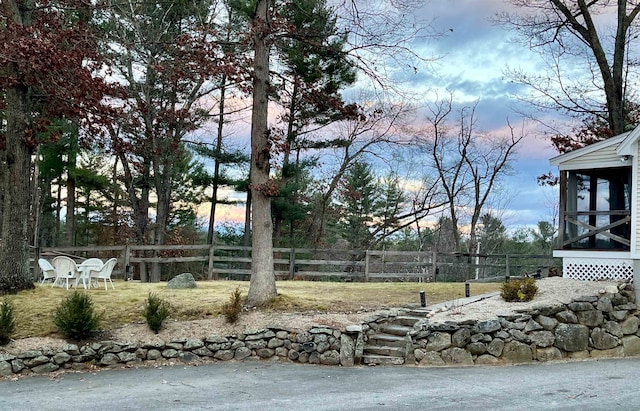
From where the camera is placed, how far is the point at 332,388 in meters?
7.27

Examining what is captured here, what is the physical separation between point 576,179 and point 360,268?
1258 cm

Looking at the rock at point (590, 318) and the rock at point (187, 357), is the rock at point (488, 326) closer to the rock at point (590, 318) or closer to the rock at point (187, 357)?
the rock at point (590, 318)

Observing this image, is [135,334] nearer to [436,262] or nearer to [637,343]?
[637,343]

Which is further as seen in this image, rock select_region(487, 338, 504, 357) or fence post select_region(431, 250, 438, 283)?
fence post select_region(431, 250, 438, 283)

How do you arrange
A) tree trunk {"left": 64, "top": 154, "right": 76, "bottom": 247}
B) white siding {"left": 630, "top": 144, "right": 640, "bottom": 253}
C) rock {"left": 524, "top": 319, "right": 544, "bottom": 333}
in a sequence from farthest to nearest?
tree trunk {"left": 64, "top": 154, "right": 76, "bottom": 247}
white siding {"left": 630, "top": 144, "right": 640, "bottom": 253}
rock {"left": 524, "top": 319, "right": 544, "bottom": 333}

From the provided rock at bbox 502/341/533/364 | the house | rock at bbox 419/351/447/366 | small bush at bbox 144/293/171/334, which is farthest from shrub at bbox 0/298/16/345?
the house

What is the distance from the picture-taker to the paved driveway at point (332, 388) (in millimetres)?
6352

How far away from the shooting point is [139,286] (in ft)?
44.7

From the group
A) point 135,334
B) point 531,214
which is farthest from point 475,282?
point 531,214

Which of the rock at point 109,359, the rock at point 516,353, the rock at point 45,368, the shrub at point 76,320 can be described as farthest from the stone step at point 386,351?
the rock at point 45,368

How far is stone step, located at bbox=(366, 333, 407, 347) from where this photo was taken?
9320 millimetres

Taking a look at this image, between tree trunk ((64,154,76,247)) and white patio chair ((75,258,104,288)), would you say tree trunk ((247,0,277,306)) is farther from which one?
tree trunk ((64,154,76,247))

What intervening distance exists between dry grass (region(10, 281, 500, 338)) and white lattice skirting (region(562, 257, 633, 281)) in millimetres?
2173

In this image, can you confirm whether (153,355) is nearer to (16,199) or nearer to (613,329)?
(16,199)
